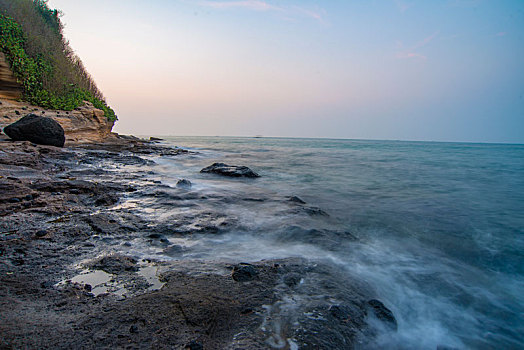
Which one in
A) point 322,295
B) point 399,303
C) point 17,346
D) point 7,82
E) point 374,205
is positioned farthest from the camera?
point 7,82

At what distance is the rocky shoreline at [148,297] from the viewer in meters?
1.57

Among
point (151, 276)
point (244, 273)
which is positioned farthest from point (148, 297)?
point (244, 273)

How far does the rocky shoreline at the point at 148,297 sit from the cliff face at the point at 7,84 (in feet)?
46.1

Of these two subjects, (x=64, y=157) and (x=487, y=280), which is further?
(x=64, y=157)

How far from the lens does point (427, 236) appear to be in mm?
4656

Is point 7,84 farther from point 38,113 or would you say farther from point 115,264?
point 115,264

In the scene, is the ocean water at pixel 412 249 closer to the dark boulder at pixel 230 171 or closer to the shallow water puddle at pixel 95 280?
the shallow water puddle at pixel 95 280

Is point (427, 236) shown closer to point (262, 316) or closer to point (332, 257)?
point (332, 257)

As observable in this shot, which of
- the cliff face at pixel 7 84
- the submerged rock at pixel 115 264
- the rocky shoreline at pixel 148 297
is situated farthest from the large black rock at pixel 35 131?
the submerged rock at pixel 115 264

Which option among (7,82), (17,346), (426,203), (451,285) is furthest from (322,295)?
(7,82)

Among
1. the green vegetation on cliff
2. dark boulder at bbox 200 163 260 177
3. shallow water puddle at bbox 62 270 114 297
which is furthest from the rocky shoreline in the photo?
the green vegetation on cliff

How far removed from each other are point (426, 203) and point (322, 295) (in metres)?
6.33

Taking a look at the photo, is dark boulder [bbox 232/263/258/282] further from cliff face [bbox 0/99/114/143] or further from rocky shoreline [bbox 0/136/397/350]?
cliff face [bbox 0/99/114/143]

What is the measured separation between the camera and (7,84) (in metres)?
13.0
